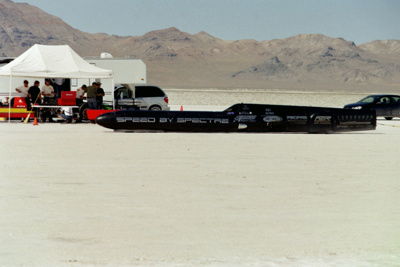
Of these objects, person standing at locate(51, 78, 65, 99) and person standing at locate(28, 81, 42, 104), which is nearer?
person standing at locate(28, 81, 42, 104)

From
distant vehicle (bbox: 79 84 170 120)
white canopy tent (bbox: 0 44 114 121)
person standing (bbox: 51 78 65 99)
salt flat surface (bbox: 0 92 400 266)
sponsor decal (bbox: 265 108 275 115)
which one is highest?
white canopy tent (bbox: 0 44 114 121)

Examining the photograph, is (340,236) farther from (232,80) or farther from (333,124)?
→ (232,80)

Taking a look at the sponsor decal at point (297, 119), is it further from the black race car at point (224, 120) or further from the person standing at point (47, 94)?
the person standing at point (47, 94)

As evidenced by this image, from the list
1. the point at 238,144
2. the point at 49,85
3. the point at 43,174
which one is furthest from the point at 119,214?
the point at 49,85

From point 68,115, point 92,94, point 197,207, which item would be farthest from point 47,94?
point 197,207

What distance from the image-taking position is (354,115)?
22781 mm

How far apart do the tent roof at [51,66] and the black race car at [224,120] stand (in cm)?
492

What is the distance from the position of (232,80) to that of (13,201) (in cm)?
18965

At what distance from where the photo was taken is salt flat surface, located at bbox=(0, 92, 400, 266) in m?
6.29

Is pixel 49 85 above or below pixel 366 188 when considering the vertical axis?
above

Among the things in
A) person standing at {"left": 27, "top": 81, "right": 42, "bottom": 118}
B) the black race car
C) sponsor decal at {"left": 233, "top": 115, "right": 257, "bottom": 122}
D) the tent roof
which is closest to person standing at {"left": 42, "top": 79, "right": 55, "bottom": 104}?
person standing at {"left": 27, "top": 81, "right": 42, "bottom": 118}

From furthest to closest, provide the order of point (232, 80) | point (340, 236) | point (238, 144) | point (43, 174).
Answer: point (232, 80) → point (238, 144) → point (43, 174) → point (340, 236)

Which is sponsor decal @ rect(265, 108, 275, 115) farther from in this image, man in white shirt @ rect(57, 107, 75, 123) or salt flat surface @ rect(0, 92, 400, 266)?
man in white shirt @ rect(57, 107, 75, 123)

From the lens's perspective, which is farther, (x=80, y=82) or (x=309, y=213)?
(x=80, y=82)
